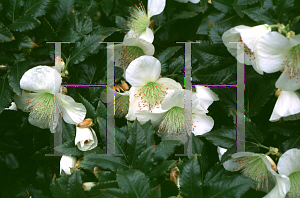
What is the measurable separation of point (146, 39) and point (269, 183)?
2.24ft

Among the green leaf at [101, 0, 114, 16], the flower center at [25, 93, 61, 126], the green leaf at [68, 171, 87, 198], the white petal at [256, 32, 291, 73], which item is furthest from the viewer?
the green leaf at [101, 0, 114, 16]

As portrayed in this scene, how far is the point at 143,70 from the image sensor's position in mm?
1021

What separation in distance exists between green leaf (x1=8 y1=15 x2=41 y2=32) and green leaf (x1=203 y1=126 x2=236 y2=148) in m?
0.76

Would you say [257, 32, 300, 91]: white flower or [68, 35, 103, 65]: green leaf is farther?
[68, 35, 103, 65]: green leaf

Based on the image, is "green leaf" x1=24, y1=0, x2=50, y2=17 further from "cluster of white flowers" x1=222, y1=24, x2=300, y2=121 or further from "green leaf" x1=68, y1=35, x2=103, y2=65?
"cluster of white flowers" x1=222, y1=24, x2=300, y2=121

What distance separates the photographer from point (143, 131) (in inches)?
37.9

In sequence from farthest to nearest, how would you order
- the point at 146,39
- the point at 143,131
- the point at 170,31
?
1. the point at 170,31
2. the point at 146,39
3. the point at 143,131

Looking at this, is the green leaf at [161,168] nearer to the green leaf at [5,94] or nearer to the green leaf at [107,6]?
the green leaf at [5,94]

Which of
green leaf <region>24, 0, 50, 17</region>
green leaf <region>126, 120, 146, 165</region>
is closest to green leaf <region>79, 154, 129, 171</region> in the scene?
green leaf <region>126, 120, 146, 165</region>

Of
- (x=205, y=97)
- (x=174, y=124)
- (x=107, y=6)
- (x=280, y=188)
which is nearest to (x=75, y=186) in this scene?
(x=174, y=124)

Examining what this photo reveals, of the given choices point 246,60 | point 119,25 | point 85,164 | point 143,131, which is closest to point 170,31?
point 119,25

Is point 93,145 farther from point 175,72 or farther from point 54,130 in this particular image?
point 175,72

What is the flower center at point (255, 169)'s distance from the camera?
1015 millimetres

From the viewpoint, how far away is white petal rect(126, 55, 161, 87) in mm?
999
